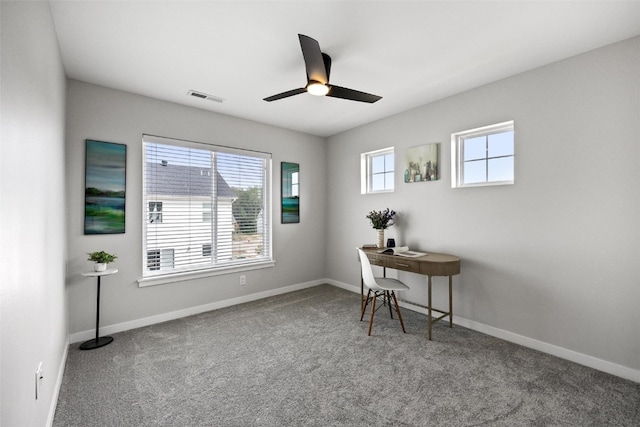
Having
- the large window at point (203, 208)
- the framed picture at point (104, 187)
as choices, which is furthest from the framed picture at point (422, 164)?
the framed picture at point (104, 187)

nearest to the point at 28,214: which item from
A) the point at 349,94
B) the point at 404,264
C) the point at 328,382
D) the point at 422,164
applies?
the point at 328,382

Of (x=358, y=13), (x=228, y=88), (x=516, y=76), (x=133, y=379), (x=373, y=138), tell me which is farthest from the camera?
(x=373, y=138)

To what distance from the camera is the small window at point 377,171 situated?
4219 mm

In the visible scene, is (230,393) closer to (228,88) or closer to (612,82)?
(228,88)

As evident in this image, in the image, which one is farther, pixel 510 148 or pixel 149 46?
pixel 510 148

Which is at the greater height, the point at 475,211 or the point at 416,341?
the point at 475,211

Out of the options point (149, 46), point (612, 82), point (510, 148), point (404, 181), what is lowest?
point (404, 181)

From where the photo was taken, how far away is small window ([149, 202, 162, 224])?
3.42m

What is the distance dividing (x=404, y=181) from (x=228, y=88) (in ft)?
7.99

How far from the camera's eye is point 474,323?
3172mm

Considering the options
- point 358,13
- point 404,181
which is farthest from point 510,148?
point 358,13

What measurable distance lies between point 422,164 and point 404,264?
1323mm

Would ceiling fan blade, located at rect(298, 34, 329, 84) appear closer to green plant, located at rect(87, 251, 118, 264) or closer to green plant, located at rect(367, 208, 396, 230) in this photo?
green plant, located at rect(367, 208, 396, 230)

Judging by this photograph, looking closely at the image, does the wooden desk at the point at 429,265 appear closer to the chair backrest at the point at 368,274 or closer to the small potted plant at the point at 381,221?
the chair backrest at the point at 368,274
